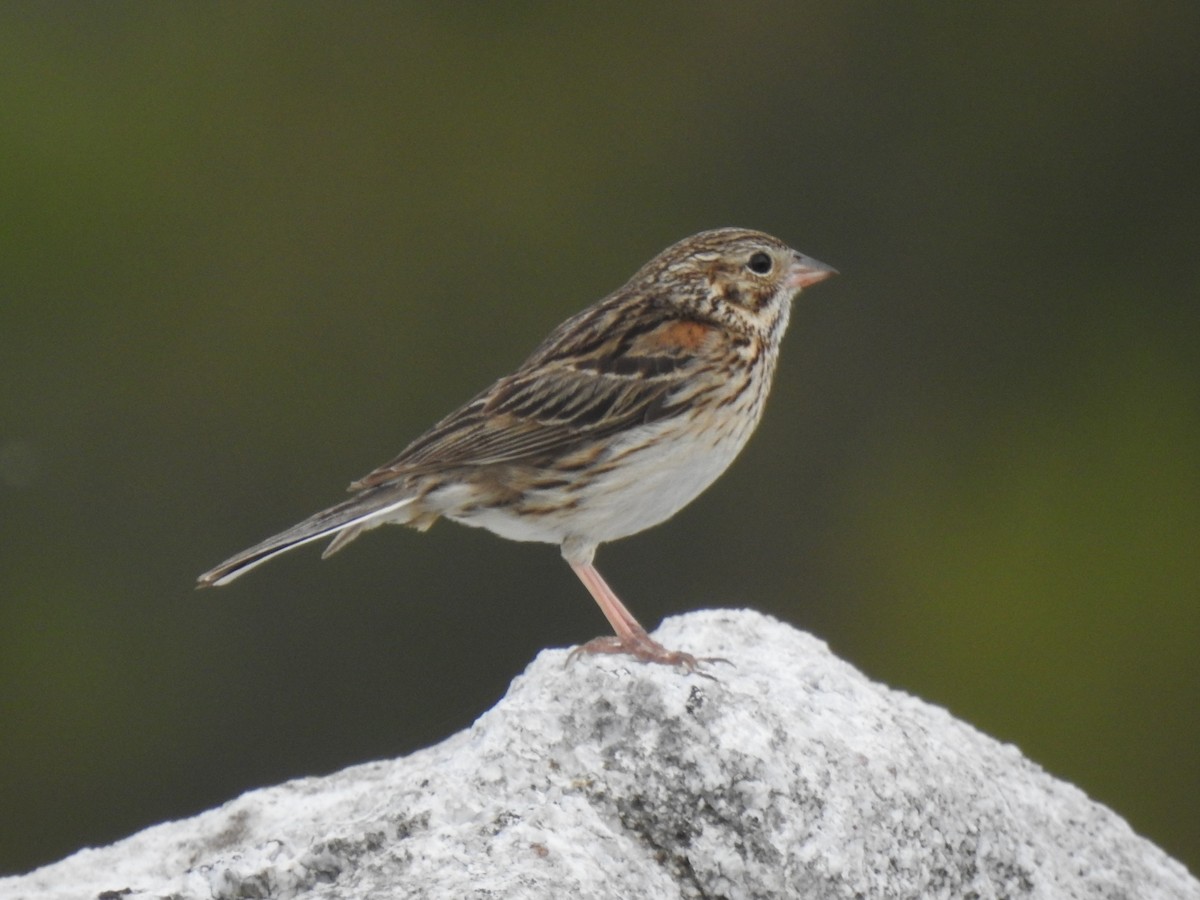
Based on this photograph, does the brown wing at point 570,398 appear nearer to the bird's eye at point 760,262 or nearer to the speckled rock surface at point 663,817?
the bird's eye at point 760,262

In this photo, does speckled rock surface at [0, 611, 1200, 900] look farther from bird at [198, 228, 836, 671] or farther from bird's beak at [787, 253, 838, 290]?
bird's beak at [787, 253, 838, 290]

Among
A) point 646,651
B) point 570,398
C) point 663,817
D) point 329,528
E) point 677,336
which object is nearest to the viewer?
point 663,817

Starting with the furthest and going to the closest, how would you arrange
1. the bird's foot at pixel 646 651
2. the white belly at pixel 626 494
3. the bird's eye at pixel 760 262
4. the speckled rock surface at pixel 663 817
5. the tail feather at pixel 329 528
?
the bird's eye at pixel 760 262 → the white belly at pixel 626 494 → the tail feather at pixel 329 528 → the bird's foot at pixel 646 651 → the speckled rock surface at pixel 663 817

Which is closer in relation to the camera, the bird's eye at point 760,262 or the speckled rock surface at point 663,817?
the speckled rock surface at point 663,817

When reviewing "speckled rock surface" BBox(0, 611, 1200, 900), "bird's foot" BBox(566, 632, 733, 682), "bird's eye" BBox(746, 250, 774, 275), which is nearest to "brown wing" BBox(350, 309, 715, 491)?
"bird's eye" BBox(746, 250, 774, 275)

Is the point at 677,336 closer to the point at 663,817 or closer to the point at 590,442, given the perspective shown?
the point at 590,442

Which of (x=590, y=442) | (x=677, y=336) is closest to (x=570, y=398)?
(x=590, y=442)

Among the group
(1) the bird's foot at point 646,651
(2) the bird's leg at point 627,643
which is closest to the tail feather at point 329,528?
(2) the bird's leg at point 627,643
